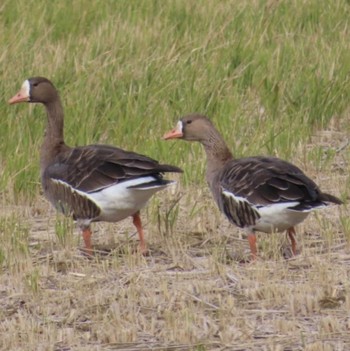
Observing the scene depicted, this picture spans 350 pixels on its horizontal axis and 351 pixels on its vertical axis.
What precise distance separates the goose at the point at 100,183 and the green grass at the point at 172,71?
2.76 feet

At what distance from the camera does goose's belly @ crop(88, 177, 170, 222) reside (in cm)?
870

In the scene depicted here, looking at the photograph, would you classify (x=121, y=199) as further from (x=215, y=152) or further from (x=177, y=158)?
(x=177, y=158)

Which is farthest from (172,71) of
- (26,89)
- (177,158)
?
(26,89)

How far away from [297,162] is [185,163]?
37.3 inches

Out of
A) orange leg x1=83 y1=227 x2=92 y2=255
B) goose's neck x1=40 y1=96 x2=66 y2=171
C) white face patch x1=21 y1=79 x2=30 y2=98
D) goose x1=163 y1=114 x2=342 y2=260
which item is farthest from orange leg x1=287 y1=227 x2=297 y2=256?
white face patch x1=21 y1=79 x2=30 y2=98

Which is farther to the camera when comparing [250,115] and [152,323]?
[250,115]

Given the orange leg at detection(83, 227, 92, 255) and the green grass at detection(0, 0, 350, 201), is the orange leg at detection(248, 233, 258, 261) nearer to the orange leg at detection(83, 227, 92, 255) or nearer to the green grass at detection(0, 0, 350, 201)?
the orange leg at detection(83, 227, 92, 255)

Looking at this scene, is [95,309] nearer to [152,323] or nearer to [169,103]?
[152,323]

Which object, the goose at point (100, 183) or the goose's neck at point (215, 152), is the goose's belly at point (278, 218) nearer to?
the goose at point (100, 183)

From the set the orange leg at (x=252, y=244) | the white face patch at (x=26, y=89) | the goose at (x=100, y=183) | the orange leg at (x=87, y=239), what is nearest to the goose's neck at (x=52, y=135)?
the goose at (x=100, y=183)

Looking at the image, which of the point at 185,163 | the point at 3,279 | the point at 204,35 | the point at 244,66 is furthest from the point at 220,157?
the point at 204,35

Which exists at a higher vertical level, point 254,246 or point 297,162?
point 297,162

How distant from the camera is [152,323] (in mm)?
7066

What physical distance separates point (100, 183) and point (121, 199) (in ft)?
0.65
